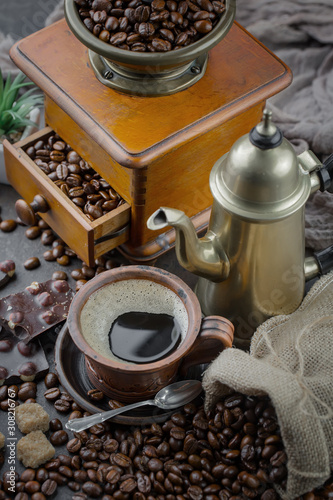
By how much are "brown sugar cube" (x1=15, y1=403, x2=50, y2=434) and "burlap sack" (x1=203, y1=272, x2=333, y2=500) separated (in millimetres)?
408

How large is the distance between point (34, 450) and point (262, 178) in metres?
0.83

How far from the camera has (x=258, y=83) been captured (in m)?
1.92

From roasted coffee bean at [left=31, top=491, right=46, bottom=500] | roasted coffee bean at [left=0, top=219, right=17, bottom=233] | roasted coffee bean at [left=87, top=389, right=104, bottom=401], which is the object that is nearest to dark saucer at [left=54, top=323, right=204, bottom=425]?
roasted coffee bean at [left=87, top=389, right=104, bottom=401]

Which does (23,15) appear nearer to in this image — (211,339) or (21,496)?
(211,339)

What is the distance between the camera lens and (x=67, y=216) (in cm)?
192

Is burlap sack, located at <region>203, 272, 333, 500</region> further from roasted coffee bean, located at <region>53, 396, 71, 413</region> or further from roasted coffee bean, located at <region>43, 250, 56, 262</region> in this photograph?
roasted coffee bean, located at <region>43, 250, 56, 262</region>

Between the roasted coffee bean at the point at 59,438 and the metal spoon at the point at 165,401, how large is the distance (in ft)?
0.14

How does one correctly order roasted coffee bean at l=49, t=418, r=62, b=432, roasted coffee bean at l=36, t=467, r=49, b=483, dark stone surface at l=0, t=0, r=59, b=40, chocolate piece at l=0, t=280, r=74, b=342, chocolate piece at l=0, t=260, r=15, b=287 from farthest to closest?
dark stone surface at l=0, t=0, r=59, b=40 < chocolate piece at l=0, t=260, r=15, b=287 < chocolate piece at l=0, t=280, r=74, b=342 < roasted coffee bean at l=49, t=418, r=62, b=432 < roasted coffee bean at l=36, t=467, r=49, b=483

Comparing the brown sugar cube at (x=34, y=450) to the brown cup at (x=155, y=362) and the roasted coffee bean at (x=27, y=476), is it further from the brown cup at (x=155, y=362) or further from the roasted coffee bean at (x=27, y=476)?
the brown cup at (x=155, y=362)

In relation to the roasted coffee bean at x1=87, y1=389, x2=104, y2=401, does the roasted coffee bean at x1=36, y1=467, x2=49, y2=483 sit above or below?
below

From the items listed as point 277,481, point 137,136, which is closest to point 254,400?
point 277,481

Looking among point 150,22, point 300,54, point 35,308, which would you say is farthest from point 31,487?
point 300,54

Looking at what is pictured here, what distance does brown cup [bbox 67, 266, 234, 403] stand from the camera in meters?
1.61

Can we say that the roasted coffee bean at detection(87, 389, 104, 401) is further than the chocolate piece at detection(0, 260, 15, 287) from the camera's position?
No
